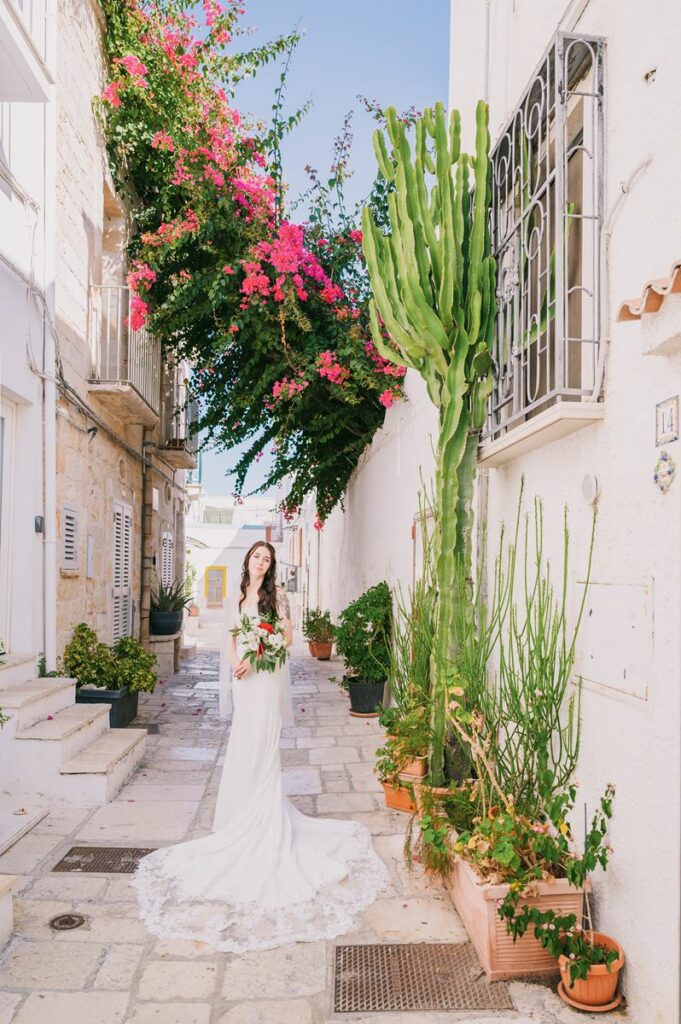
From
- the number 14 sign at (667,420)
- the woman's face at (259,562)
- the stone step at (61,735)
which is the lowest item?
the stone step at (61,735)

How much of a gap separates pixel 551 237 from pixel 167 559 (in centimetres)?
1019

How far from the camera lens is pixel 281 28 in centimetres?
875

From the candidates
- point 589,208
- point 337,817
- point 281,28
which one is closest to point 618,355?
point 589,208

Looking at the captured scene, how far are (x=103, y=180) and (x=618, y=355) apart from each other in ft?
22.7

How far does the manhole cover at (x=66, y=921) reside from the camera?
3391 mm

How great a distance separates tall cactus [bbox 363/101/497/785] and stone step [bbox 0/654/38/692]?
311cm

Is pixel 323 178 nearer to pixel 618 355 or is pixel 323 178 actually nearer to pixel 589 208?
pixel 589 208

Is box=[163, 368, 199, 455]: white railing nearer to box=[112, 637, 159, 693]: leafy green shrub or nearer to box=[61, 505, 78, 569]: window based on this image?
box=[61, 505, 78, 569]: window

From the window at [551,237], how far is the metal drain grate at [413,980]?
231cm

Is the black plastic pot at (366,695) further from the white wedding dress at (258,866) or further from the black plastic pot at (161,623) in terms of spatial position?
the black plastic pot at (161,623)

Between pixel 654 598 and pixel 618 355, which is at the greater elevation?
pixel 618 355

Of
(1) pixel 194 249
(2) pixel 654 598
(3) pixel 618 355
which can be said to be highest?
(1) pixel 194 249

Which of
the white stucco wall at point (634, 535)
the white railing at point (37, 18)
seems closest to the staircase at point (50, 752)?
the white stucco wall at point (634, 535)

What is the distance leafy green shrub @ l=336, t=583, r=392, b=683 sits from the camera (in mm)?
8086
